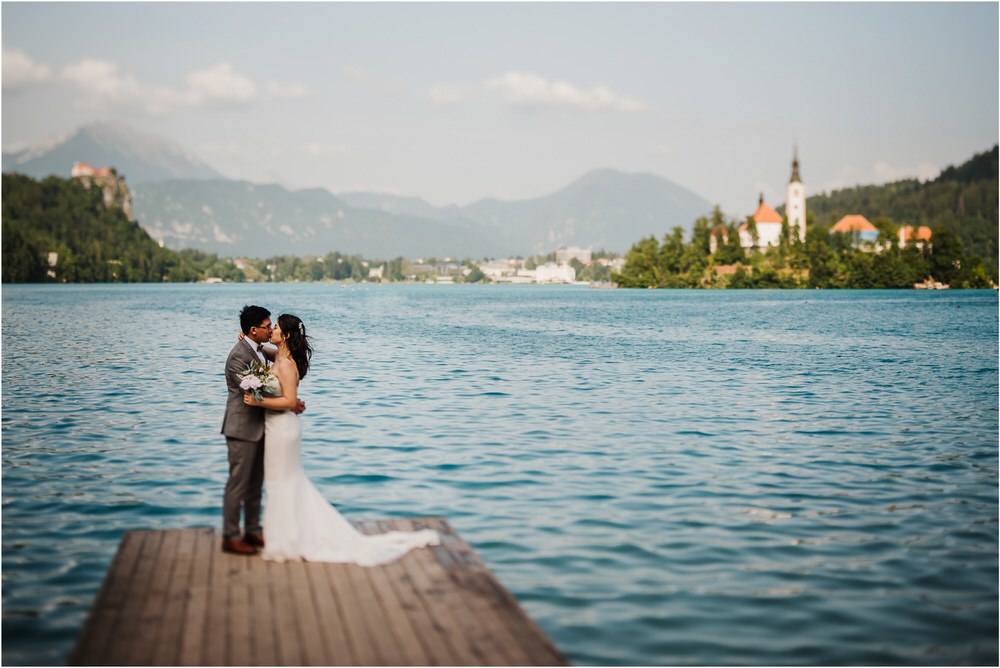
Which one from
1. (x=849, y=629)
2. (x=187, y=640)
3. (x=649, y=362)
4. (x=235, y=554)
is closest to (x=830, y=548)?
(x=849, y=629)

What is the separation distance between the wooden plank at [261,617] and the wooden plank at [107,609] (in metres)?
1.12

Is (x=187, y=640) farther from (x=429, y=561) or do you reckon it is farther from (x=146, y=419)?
(x=146, y=419)

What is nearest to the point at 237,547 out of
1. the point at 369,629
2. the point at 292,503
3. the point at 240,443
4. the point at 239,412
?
the point at 292,503

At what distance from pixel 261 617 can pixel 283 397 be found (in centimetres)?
263

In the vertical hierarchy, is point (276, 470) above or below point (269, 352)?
below

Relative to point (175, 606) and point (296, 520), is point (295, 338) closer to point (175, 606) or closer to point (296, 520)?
point (296, 520)

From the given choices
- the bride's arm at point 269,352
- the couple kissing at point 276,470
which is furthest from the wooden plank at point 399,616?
the bride's arm at point 269,352

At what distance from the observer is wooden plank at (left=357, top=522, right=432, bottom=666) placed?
7.33 m

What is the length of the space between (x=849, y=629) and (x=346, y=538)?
5.11 m

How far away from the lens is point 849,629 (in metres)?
9.19

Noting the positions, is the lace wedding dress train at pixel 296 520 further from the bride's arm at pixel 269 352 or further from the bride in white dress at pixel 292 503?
the bride's arm at pixel 269 352

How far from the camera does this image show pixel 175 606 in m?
8.49

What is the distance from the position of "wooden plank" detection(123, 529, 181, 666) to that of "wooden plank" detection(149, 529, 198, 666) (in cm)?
2

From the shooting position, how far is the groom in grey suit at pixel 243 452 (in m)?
10.3
